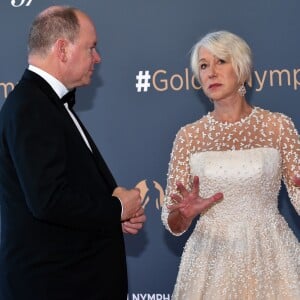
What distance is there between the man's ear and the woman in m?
0.68

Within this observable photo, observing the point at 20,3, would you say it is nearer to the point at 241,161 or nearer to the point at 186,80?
the point at 186,80

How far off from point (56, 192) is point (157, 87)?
1.81 meters

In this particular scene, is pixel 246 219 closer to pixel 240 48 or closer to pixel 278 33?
pixel 240 48

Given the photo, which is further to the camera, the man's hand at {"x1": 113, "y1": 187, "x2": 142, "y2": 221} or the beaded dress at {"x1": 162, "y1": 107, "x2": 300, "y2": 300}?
the beaded dress at {"x1": 162, "y1": 107, "x2": 300, "y2": 300}

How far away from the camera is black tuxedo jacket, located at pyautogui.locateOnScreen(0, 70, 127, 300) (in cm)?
201

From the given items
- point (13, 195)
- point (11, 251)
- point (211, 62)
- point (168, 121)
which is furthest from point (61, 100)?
point (168, 121)

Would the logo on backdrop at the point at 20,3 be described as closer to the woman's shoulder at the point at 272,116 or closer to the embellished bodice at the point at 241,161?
the embellished bodice at the point at 241,161

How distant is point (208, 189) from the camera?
2818mm

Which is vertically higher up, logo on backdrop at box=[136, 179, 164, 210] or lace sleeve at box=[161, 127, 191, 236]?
lace sleeve at box=[161, 127, 191, 236]

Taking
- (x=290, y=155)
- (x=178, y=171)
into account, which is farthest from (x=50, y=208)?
(x=290, y=155)

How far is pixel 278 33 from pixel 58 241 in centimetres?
192

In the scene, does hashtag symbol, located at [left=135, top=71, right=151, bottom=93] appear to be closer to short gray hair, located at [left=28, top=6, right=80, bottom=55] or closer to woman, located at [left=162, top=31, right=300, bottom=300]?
woman, located at [left=162, top=31, right=300, bottom=300]

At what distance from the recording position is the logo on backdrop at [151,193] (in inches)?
146

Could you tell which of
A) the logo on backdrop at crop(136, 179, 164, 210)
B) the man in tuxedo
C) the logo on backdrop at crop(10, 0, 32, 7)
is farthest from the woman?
the logo on backdrop at crop(10, 0, 32, 7)
